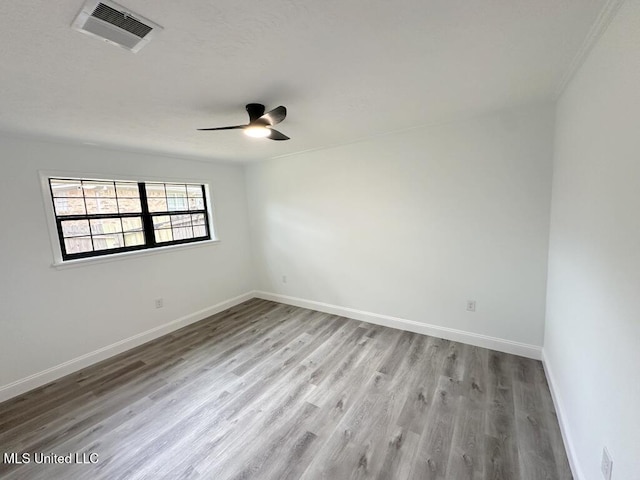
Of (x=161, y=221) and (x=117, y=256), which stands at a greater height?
(x=161, y=221)

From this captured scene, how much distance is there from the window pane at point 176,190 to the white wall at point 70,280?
20 centimetres

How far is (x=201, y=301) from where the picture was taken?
155 inches

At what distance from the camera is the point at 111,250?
312cm

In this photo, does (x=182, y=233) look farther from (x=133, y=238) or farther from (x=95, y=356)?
(x=95, y=356)

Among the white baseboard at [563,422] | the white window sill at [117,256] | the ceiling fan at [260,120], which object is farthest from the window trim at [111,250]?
the white baseboard at [563,422]

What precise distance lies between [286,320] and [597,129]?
353cm

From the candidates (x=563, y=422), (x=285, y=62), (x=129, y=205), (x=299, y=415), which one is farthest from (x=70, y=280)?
(x=563, y=422)

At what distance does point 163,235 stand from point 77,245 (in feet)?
3.05

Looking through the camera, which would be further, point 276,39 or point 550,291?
point 550,291

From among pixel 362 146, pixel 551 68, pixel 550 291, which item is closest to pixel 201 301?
pixel 362 146

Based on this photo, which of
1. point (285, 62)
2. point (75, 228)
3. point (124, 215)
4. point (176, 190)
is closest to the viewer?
point (285, 62)

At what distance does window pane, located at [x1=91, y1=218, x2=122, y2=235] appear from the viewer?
Answer: 301cm

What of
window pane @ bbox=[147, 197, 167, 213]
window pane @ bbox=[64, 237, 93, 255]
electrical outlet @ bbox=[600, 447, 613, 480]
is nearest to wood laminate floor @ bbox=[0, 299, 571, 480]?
electrical outlet @ bbox=[600, 447, 613, 480]

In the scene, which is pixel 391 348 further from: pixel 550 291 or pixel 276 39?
pixel 276 39
